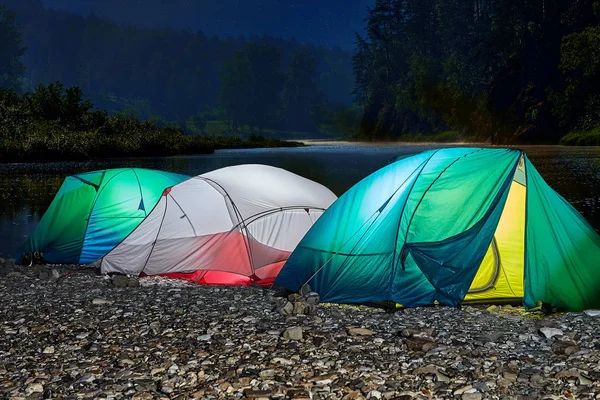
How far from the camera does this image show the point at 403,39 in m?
138

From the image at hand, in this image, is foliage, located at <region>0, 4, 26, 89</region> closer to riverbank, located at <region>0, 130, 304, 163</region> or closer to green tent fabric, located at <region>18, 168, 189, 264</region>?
riverbank, located at <region>0, 130, 304, 163</region>

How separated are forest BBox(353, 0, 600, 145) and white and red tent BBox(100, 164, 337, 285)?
202 feet

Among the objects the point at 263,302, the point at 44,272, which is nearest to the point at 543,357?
the point at 263,302

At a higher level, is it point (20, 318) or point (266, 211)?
point (266, 211)

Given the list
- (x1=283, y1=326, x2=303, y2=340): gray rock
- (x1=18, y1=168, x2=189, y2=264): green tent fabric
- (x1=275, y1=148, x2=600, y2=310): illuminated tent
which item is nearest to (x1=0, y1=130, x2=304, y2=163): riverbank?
(x1=18, y1=168, x2=189, y2=264): green tent fabric

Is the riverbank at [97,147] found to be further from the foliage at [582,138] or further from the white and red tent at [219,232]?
the white and red tent at [219,232]

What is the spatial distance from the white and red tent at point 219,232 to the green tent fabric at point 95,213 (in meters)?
1.77

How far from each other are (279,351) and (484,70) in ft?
342

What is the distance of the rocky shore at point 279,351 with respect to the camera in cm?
605

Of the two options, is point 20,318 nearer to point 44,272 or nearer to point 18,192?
point 44,272

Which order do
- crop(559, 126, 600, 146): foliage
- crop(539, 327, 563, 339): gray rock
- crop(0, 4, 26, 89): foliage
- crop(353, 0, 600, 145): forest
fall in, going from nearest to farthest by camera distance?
crop(539, 327, 563, 339): gray rock < crop(559, 126, 600, 146): foliage < crop(353, 0, 600, 145): forest < crop(0, 4, 26, 89): foliage

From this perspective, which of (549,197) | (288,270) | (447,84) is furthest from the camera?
(447,84)

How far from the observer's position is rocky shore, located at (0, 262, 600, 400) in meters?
6.05

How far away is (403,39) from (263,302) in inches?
5296
